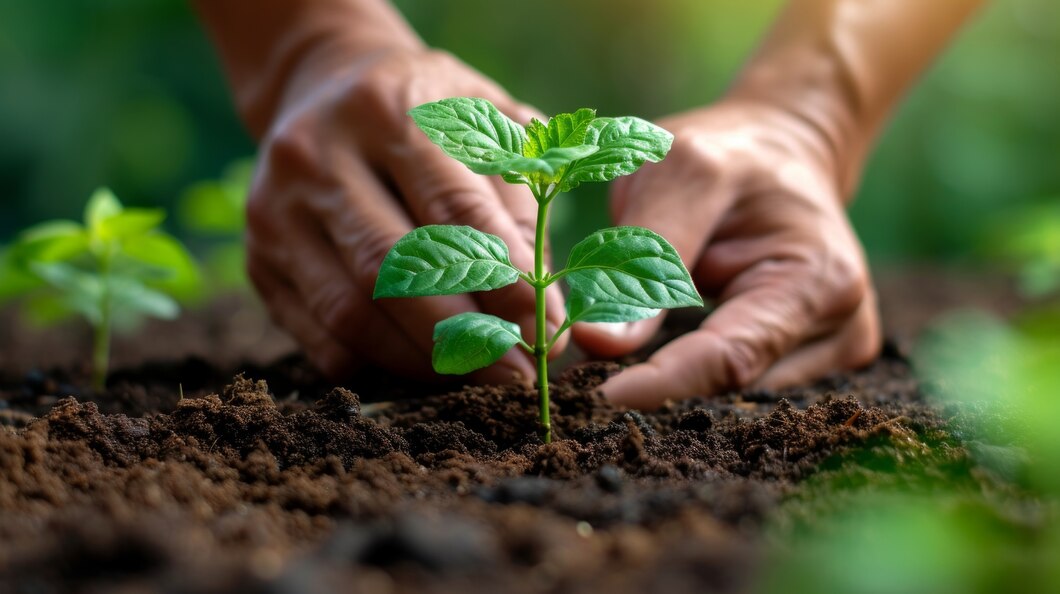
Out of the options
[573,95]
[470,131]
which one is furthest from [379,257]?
[573,95]

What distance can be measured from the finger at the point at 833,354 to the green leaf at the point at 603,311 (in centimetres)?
71

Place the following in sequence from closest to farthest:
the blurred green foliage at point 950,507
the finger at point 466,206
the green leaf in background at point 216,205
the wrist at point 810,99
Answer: the blurred green foliage at point 950,507, the finger at point 466,206, the wrist at point 810,99, the green leaf in background at point 216,205

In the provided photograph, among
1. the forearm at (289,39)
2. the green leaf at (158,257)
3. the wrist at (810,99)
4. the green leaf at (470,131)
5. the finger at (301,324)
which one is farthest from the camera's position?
the wrist at (810,99)

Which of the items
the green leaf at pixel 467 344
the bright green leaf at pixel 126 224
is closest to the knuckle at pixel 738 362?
the green leaf at pixel 467 344

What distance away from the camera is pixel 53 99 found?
602 centimetres

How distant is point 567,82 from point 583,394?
4.69m

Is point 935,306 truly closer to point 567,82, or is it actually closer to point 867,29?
point 867,29

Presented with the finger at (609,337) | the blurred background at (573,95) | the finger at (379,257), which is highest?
the finger at (379,257)

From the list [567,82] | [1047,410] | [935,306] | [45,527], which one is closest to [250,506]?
[45,527]

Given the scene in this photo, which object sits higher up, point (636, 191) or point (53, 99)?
point (636, 191)

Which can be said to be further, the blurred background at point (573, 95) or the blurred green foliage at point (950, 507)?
the blurred background at point (573, 95)

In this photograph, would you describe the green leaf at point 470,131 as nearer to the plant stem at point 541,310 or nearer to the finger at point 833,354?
the plant stem at point 541,310

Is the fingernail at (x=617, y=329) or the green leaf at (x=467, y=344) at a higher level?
the green leaf at (x=467, y=344)

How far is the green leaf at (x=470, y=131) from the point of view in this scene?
1054 millimetres
